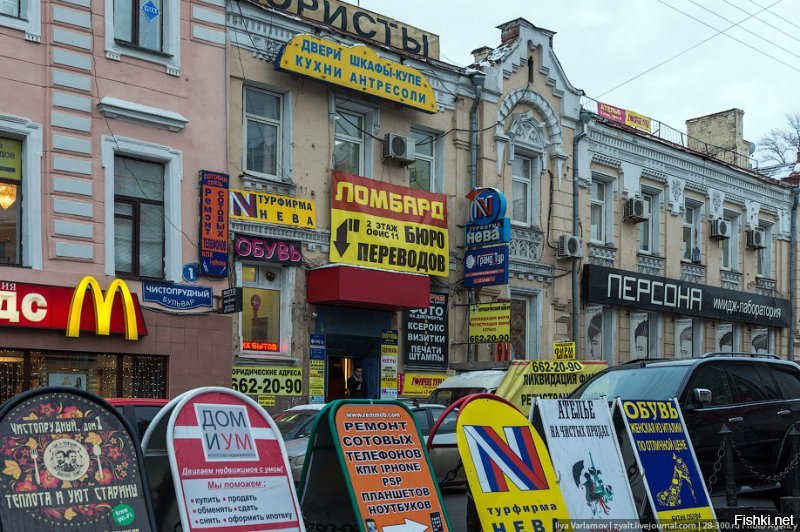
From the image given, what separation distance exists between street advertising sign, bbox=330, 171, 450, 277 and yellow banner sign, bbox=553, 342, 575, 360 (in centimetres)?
288

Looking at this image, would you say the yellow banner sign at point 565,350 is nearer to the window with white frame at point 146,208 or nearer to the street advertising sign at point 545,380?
the street advertising sign at point 545,380

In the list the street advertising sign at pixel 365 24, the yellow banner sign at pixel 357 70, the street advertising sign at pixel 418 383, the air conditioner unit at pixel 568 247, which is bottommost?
the street advertising sign at pixel 418 383

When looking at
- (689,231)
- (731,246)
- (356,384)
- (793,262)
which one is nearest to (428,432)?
(356,384)

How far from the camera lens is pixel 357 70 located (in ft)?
67.6

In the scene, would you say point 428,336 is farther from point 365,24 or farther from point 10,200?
point 10,200

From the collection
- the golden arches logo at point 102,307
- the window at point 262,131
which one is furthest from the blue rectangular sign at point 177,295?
the window at point 262,131

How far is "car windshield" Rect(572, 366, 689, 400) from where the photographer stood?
38.4ft

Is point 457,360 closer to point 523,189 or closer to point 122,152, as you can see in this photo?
point 523,189

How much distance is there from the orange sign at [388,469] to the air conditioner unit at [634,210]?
20.3 meters

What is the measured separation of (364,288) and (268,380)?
8.18 ft

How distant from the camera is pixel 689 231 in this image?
3092cm

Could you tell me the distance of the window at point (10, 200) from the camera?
16.0m

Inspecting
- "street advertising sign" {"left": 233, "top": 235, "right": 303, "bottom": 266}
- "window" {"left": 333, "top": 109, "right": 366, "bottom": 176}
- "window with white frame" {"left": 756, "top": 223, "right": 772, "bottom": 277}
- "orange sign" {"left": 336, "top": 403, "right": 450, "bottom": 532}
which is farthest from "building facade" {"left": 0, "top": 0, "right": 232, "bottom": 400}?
"window with white frame" {"left": 756, "top": 223, "right": 772, "bottom": 277}

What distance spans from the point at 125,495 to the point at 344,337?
557 inches
